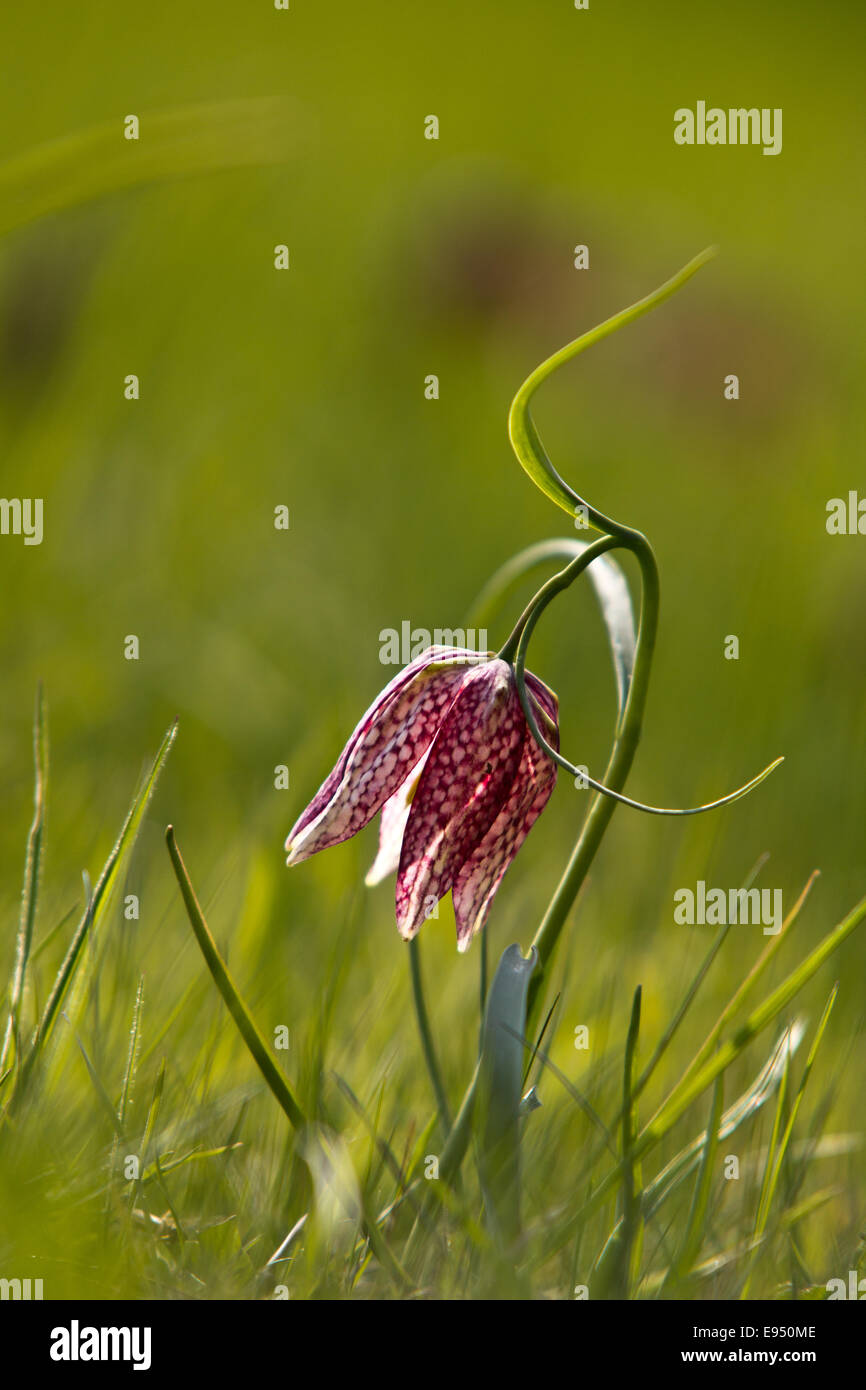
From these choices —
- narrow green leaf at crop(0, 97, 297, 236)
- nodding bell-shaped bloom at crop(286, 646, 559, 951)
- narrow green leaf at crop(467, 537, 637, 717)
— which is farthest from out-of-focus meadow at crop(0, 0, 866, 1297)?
narrow green leaf at crop(467, 537, 637, 717)

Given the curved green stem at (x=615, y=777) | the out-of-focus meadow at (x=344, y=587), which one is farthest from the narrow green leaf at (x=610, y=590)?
the out-of-focus meadow at (x=344, y=587)

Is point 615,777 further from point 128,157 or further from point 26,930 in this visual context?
point 128,157

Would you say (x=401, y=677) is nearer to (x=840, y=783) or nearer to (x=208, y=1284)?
(x=208, y=1284)

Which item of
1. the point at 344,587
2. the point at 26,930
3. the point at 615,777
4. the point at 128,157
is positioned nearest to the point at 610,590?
the point at 615,777

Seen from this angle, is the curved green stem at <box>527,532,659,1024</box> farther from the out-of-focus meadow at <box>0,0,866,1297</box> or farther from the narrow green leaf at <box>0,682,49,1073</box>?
the narrow green leaf at <box>0,682,49,1073</box>

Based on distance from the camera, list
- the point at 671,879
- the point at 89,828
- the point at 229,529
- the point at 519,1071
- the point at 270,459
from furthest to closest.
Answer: the point at 270,459, the point at 229,529, the point at 671,879, the point at 89,828, the point at 519,1071

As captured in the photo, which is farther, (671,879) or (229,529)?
(229,529)
